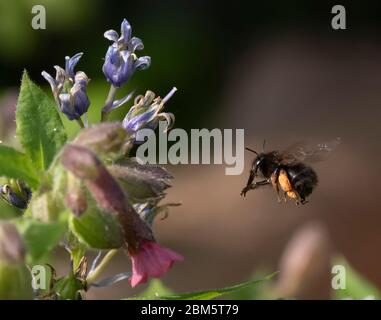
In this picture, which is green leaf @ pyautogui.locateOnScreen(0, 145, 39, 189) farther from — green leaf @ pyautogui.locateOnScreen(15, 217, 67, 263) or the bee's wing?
the bee's wing

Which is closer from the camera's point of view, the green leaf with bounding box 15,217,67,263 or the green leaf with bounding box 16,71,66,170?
the green leaf with bounding box 15,217,67,263

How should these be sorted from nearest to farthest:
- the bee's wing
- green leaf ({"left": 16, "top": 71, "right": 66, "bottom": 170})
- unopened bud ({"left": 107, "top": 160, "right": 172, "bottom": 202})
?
1. unopened bud ({"left": 107, "top": 160, "right": 172, "bottom": 202})
2. green leaf ({"left": 16, "top": 71, "right": 66, "bottom": 170})
3. the bee's wing

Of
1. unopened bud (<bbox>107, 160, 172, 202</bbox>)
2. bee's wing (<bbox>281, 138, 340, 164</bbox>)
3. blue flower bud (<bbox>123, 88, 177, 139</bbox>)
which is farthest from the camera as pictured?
bee's wing (<bbox>281, 138, 340, 164</bbox>)

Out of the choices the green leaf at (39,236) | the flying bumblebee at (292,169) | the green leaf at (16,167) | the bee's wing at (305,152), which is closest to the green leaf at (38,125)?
the green leaf at (16,167)

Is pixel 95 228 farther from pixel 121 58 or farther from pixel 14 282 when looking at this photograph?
pixel 121 58

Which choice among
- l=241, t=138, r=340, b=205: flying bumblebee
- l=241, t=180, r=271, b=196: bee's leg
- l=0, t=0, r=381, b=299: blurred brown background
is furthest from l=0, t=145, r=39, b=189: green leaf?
l=0, t=0, r=381, b=299: blurred brown background
